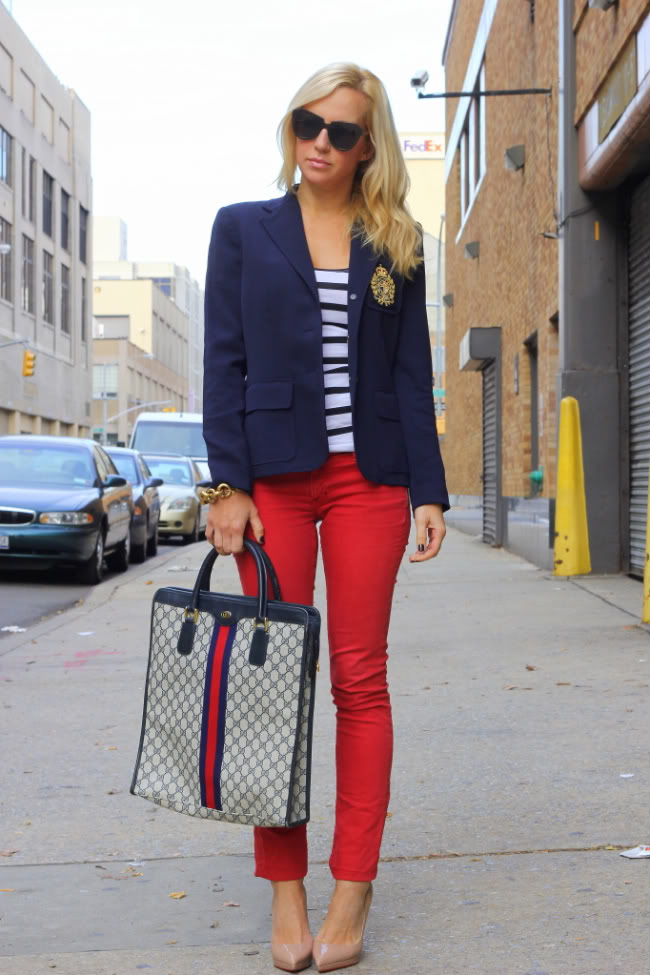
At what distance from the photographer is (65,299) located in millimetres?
64375

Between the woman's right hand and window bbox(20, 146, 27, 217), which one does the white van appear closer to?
the woman's right hand

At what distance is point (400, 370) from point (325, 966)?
53.1 inches

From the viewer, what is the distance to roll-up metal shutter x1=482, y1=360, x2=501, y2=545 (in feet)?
58.5

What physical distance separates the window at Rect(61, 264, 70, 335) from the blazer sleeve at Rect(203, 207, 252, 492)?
6173 centimetres

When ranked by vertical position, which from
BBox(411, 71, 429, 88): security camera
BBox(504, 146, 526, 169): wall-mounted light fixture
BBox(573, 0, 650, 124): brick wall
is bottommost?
BBox(573, 0, 650, 124): brick wall

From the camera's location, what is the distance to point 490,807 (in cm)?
423

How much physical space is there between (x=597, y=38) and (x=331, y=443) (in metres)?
8.71

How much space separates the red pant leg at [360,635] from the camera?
10.0 feet

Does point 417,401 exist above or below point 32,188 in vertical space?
below

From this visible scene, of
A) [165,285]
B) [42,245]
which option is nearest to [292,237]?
[42,245]

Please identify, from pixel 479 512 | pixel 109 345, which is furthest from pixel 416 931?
pixel 109 345

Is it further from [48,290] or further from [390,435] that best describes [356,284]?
[48,290]

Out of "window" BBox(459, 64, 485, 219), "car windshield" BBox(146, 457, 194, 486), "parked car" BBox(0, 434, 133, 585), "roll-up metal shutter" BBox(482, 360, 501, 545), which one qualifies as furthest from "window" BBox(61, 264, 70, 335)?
"parked car" BBox(0, 434, 133, 585)

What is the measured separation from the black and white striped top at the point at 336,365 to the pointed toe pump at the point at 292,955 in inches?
42.9
